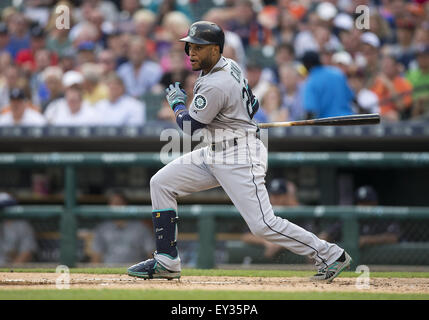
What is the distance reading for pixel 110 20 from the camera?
1077 centimetres

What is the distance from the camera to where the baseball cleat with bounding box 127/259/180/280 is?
5.10 m

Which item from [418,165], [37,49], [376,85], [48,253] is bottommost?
[48,253]

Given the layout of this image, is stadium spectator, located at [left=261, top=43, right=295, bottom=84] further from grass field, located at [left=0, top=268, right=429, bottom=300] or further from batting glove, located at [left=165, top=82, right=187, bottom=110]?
batting glove, located at [left=165, top=82, right=187, bottom=110]

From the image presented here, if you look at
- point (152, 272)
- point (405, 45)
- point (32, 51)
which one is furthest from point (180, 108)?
point (32, 51)

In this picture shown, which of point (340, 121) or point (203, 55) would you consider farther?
point (340, 121)

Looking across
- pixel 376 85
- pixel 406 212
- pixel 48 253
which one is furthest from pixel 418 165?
pixel 48 253

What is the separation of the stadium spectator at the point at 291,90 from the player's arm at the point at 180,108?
3.31 metres

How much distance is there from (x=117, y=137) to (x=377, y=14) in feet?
13.3

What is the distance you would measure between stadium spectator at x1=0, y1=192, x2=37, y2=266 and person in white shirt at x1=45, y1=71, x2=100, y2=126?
1.27m

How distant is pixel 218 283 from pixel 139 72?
15.4 ft

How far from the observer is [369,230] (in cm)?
707

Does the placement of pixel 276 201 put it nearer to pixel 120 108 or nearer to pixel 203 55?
pixel 120 108
